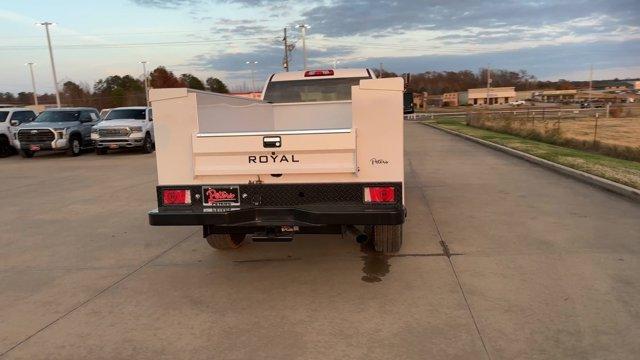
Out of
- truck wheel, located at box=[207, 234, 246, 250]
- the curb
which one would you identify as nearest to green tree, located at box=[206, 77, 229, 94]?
the curb

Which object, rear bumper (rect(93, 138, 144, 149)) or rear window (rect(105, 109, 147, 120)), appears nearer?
rear bumper (rect(93, 138, 144, 149))

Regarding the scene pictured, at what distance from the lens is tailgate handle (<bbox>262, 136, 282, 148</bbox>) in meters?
4.75

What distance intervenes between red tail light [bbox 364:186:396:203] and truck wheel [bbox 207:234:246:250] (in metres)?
2.18

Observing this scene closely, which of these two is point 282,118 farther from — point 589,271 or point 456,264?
point 589,271

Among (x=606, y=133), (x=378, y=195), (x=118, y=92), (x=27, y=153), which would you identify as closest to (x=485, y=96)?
(x=118, y=92)

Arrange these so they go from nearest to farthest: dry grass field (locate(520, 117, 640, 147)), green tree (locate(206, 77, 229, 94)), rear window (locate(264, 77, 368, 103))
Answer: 1. rear window (locate(264, 77, 368, 103))
2. dry grass field (locate(520, 117, 640, 147))
3. green tree (locate(206, 77, 229, 94))

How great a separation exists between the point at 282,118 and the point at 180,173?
8.71 feet

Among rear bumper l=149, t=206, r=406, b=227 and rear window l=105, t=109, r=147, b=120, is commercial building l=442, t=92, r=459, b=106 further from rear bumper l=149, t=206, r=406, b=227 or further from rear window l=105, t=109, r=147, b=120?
rear bumper l=149, t=206, r=406, b=227

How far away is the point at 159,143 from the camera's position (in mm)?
4961

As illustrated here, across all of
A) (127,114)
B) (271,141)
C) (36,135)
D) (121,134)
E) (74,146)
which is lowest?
(74,146)

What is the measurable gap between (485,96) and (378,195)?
144 metres

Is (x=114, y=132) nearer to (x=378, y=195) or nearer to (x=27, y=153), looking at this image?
(x=27, y=153)

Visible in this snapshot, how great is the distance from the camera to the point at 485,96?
459 ft

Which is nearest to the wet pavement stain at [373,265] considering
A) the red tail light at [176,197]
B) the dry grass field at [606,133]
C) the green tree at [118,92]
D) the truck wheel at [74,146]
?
the red tail light at [176,197]
